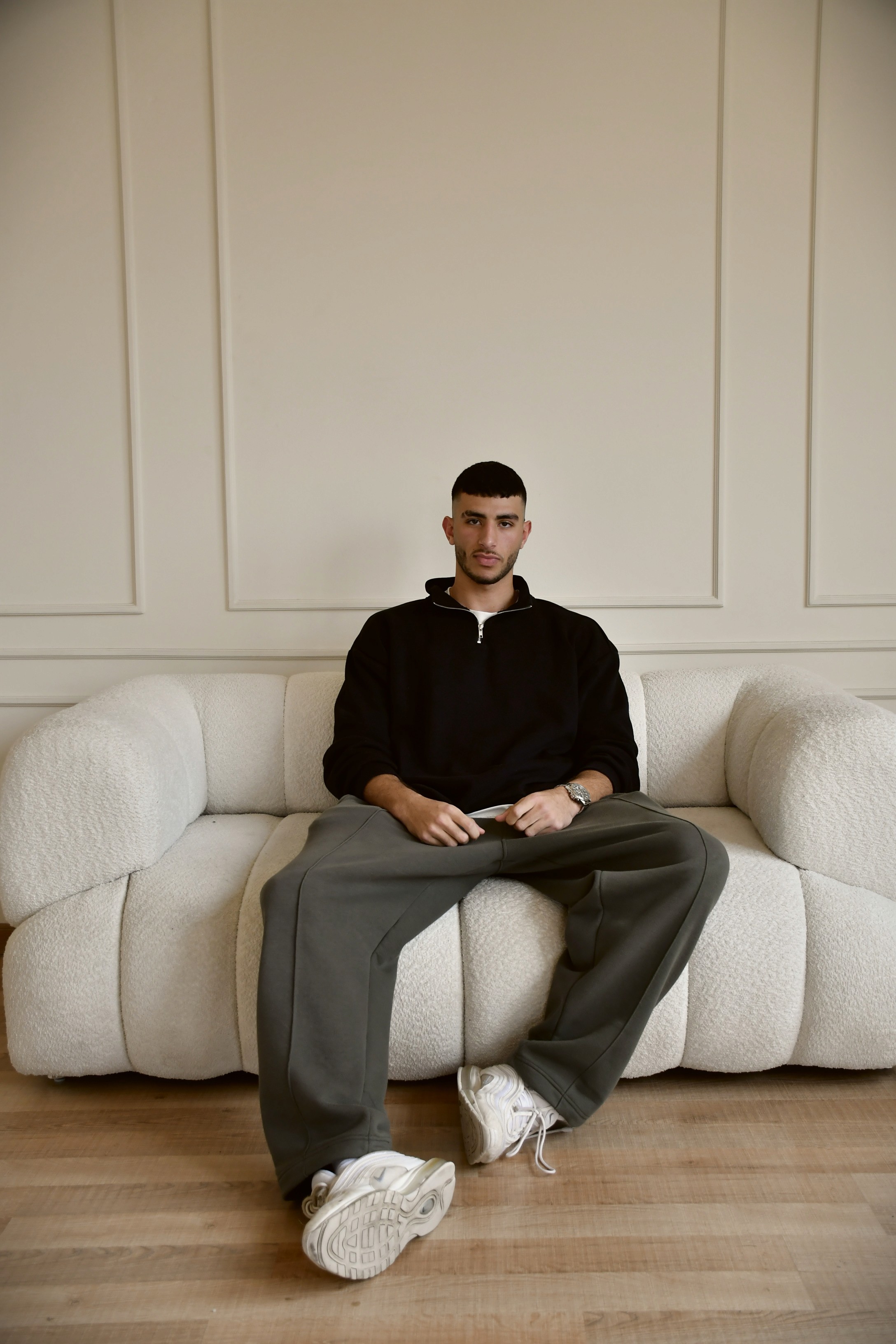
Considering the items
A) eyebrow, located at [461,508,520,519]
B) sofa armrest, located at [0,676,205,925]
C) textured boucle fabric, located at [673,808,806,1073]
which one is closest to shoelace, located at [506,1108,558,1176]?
textured boucle fabric, located at [673,808,806,1073]

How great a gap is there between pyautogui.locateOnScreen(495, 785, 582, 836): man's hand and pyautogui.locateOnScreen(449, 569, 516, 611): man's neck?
1.70 feet

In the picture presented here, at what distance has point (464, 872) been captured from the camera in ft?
5.17

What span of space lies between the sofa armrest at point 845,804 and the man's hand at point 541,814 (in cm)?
42

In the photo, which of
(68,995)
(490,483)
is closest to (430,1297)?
(68,995)

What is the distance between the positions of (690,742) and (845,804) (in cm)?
53

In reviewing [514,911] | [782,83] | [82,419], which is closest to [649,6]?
[782,83]

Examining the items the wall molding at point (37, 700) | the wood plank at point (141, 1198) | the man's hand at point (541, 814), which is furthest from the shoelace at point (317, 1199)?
the wall molding at point (37, 700)

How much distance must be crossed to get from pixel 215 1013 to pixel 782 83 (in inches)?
108

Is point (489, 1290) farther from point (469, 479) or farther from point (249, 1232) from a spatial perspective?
point (469, 479)

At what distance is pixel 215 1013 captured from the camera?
1.59m

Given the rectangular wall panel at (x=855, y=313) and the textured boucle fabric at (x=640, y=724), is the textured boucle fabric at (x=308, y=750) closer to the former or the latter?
the textured boucle fabric at (x=640, y=724)

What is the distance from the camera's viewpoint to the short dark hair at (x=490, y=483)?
6.43ft

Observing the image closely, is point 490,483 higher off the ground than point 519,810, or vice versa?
point 490,483

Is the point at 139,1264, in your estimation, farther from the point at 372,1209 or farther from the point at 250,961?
the point at 250,961
